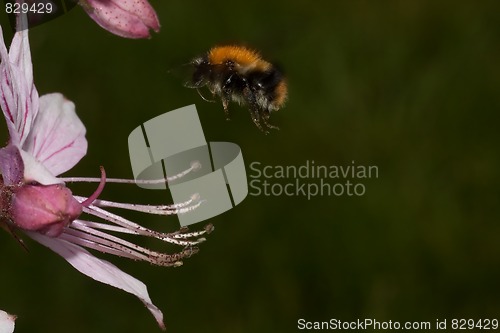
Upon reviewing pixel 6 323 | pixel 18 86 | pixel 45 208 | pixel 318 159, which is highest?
pixel 18 86

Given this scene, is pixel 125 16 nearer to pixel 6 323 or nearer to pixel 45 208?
pixel 45 208

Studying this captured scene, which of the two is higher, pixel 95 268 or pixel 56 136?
pixel 56 136

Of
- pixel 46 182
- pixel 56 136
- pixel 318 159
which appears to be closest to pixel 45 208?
pixel 46 182

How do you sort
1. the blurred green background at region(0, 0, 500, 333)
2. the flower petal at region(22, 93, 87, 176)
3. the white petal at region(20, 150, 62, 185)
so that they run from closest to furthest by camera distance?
1. the white petal at region(20, 150, 62, 185)
2. the flower petal at region(22, 93, 87, 176)
3. the blurred green background at region(0, 0, 500, 333)

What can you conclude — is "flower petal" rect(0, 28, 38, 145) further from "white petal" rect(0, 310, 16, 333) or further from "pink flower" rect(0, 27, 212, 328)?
"white petal" rect(0, 310, 16, 333)

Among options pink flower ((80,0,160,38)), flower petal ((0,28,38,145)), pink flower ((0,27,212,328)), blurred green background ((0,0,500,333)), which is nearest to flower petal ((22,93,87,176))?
pink flower ((0,27,212,328))

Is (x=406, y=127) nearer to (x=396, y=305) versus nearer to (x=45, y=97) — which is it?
(x=396, y=305)

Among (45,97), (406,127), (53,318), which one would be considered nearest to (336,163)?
(406,127)
